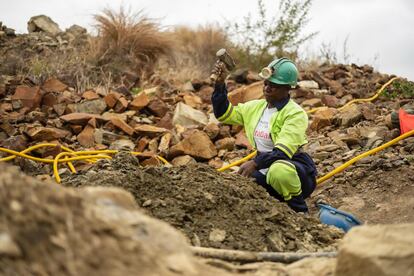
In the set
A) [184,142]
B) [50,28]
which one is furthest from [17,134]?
[50,28]

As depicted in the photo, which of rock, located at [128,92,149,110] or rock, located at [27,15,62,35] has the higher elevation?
rock, located at [27,15,62,35]

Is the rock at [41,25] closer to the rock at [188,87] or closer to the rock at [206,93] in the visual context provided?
the rock at [188,87]

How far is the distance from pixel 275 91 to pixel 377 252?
9.38ft

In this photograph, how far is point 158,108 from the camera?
7418mm

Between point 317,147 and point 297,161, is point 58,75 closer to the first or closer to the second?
point 317,147

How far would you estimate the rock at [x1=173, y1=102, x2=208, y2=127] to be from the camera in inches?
286

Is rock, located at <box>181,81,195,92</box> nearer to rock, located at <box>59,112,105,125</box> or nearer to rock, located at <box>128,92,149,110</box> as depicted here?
rock, located at <box>128,92,149,110</box>

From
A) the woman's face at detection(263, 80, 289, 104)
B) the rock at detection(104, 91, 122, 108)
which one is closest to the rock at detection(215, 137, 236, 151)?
the rock at detection(104, 91, 122, 108)

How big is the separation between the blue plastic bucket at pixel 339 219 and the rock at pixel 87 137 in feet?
11.3

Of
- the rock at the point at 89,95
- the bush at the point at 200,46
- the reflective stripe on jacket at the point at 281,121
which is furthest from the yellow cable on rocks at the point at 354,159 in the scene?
the bush at the point at 200,46

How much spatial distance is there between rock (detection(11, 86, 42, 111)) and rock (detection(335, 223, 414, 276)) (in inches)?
230

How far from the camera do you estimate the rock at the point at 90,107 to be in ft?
23.9

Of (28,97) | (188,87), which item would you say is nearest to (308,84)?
(188,87)

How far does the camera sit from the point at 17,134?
21.2 feet
